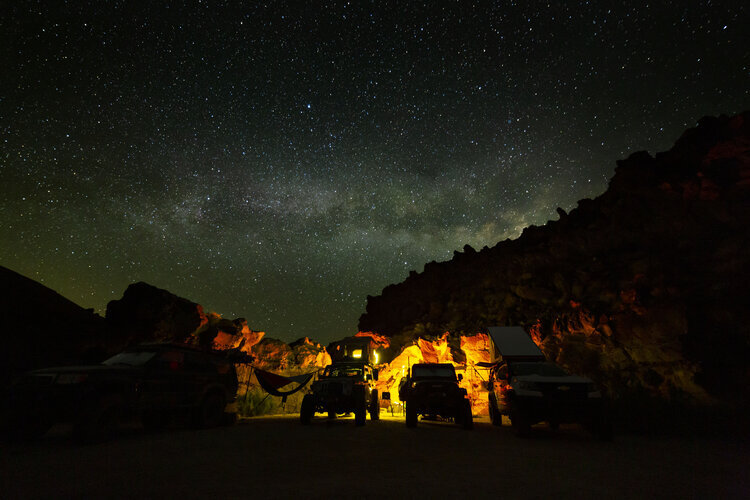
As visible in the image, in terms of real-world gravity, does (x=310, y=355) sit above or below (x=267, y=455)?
→ above

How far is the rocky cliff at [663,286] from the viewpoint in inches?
522

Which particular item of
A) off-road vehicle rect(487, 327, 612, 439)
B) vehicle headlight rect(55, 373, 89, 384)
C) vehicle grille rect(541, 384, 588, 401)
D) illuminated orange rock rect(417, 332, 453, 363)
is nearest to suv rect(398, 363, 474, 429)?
off-road vehicle rect(487, 327, 612, 439)

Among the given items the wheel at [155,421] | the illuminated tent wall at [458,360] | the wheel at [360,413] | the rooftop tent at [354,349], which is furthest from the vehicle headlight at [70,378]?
the rooftop tent at [354,349]

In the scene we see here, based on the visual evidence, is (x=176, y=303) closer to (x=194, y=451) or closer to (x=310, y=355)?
(x=310, y=355)

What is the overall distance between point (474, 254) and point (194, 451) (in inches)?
2129

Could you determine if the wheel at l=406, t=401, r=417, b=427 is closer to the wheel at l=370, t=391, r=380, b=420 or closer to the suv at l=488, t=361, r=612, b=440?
the wheel at l=370, t=391, r=380, b=420

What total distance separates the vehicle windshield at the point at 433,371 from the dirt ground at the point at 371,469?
4.99m

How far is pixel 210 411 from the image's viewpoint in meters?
11.2

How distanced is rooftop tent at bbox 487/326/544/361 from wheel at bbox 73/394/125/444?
1112 cm

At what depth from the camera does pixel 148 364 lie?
9.33 m

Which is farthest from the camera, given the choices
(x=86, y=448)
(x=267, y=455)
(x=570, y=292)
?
(x=570, y=292)

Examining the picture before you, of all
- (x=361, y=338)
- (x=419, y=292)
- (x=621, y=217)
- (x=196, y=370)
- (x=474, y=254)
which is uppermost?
(x=474, y=254)

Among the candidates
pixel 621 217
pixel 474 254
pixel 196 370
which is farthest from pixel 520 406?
pixel 474 254

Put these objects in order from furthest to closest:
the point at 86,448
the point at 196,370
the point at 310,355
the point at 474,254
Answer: the point at 474,254
the point at 310,355
the point at 196,370
the point at 86,448
